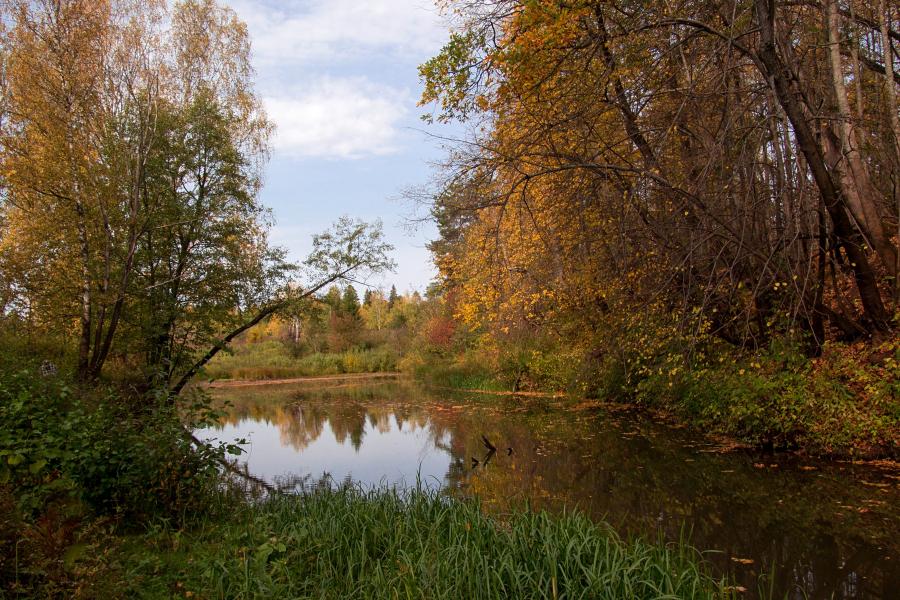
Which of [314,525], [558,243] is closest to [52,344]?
[314,525]

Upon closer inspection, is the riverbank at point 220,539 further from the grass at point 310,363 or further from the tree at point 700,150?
the grass at point 310,363

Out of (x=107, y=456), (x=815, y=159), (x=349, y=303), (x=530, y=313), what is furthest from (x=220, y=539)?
(x=349, y=303)

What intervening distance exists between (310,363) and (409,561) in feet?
109

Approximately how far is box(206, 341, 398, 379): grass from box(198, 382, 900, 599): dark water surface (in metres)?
17.6

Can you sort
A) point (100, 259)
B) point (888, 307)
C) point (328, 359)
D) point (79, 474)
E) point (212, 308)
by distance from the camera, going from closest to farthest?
point (79, 474) < point (888, 307) < point (100, 259) < point (212, 308) < point (328, 359)

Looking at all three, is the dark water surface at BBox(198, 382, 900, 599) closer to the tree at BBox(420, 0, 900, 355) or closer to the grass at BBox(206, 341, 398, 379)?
the tree at BBox(420, 0, 900, 355)

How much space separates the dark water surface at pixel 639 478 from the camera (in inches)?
195

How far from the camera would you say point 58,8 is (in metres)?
10.5

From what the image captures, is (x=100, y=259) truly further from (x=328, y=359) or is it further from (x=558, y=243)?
(x=328, y=359)

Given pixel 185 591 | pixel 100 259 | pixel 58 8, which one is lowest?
pixel 185 591

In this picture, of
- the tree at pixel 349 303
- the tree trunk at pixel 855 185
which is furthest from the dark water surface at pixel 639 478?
the tree at pixel 349 303

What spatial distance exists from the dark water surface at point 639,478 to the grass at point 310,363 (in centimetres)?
1760

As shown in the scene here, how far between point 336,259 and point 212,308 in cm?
331

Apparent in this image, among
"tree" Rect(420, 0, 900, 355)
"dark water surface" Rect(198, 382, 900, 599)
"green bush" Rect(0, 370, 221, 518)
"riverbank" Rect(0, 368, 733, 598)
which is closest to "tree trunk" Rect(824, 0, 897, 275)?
"tree" Rect(420, 0, 900, 355)
